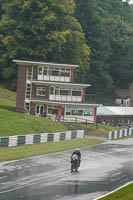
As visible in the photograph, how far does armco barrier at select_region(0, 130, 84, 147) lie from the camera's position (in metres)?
41.7

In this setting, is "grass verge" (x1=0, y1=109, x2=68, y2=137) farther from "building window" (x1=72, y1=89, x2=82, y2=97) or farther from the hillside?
"building window" (x1=72, y1=89, x2=82, y2=97)

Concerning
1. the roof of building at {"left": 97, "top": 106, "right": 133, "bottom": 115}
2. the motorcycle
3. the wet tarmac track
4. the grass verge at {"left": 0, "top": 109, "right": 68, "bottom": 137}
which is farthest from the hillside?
the roof of building at {"left": 97, "top": 106, "right": 133, "bottom": 115}

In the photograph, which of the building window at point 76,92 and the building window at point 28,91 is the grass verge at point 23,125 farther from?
the building window at point 28,91

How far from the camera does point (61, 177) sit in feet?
95.6

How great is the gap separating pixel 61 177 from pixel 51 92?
1581 inches

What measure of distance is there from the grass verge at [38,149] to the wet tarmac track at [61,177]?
119cm

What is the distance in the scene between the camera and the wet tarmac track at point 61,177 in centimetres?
2380

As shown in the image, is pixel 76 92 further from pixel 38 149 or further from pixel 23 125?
pixel 38 149

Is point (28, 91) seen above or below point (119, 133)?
above

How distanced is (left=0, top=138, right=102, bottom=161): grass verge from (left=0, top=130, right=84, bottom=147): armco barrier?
2.18 ft

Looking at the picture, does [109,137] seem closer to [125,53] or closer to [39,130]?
[39,130]

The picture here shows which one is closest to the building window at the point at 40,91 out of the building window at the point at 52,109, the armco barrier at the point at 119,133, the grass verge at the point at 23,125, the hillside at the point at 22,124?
the building window at the point at 52,109

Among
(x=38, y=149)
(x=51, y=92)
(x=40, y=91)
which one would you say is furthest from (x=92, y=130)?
(x=38, y=149)

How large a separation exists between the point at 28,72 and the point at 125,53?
52071mm
